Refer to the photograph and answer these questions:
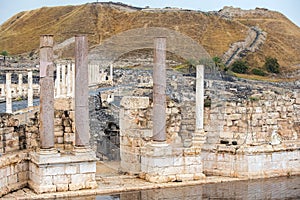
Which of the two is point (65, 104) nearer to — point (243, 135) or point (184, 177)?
point (184, 177)

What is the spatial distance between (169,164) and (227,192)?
1794mm

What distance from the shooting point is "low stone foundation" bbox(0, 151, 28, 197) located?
13.2 meters

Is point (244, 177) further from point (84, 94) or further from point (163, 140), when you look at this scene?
→ point (84, 94)

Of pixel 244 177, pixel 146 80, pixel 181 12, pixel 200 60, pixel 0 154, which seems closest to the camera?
pixel 0 154

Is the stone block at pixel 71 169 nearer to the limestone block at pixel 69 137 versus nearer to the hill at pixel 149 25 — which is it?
the limestone block at pixel 69 137

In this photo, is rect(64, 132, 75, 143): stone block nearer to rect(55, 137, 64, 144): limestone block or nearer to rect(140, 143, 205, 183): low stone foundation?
rect(55, 137, 64, 144): limestone block

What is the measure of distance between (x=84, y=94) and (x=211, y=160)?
4943 millimetres

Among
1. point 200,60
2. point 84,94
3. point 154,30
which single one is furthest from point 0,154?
point 200,60

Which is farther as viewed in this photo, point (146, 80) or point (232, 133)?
point (146, 80)

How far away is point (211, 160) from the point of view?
17.0 metres

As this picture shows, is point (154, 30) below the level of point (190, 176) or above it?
above

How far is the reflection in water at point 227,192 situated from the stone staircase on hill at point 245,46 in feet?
180

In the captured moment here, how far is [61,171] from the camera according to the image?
13633 mm

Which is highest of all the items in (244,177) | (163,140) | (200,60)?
(200,60)
